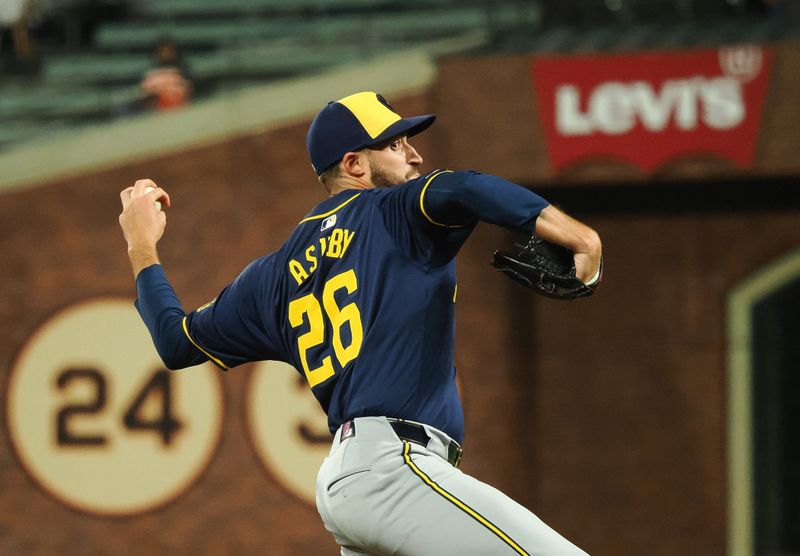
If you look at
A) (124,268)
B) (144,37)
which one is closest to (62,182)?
(124,268)

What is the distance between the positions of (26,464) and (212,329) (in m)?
5.25

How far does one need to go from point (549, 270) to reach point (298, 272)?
0.78 meters

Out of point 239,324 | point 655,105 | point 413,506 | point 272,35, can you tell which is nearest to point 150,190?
point 239,324

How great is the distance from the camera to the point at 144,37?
11.0m

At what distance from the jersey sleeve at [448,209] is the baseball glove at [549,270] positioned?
0.13m

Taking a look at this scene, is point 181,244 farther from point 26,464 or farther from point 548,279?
point 548,279

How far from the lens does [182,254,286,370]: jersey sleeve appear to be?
3.79 m

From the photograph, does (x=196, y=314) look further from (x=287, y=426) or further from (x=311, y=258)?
(x=287, y=426)

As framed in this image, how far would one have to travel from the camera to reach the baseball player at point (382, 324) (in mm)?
3143

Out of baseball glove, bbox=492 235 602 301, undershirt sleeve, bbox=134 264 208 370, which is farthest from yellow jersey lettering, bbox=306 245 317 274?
baseball glove, bbox=492 235 602 301

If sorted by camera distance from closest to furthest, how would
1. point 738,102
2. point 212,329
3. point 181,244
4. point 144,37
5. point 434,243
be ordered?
point 434,243
point 212,329
point 738,102
point 181,244
point 144,37

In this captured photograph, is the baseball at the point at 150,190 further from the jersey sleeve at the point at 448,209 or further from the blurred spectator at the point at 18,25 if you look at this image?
the blurred spectator at the point at 18,25

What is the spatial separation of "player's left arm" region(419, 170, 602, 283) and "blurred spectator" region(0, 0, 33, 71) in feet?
28.9

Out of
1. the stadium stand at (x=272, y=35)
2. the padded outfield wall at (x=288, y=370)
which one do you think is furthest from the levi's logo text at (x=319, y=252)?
the stadium stand at (x=272, y=35)
